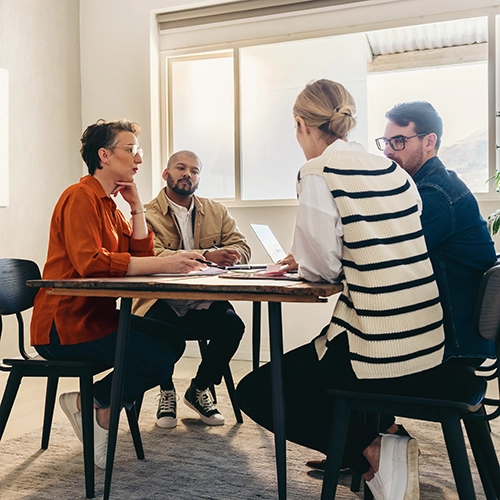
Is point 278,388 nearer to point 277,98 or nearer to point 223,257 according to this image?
point 223,257

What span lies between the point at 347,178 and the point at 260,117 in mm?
3195

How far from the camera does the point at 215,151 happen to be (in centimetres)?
473

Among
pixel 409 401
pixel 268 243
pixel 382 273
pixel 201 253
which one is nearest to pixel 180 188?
pixel 201 253

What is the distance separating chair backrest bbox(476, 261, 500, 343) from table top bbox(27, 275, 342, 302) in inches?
13.8

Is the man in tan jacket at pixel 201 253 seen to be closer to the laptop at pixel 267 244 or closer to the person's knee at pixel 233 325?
the person's knee at pixel 233 325

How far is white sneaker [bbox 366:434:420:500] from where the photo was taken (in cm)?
157

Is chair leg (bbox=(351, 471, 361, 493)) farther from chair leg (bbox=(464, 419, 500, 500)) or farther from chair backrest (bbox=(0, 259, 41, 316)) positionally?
chair backrest (bbox=(0, 259, 41, 316))

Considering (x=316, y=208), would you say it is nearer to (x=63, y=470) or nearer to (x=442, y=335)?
(x=442, y=335)

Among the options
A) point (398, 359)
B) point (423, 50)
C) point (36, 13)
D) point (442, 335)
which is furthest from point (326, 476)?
point (36, 13)

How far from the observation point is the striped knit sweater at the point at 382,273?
4.77 ft

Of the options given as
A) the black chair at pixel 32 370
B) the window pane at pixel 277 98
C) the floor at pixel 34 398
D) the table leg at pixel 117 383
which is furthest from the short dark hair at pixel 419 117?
the window pane at pixel 277 98

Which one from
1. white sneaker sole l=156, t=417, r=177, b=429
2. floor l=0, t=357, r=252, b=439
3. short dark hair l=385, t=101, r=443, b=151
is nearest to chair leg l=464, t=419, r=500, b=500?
short dark hair l=385, t=101, r=443, b=151

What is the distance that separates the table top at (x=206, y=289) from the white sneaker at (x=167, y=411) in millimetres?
1158

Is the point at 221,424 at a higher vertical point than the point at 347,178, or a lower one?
lower
